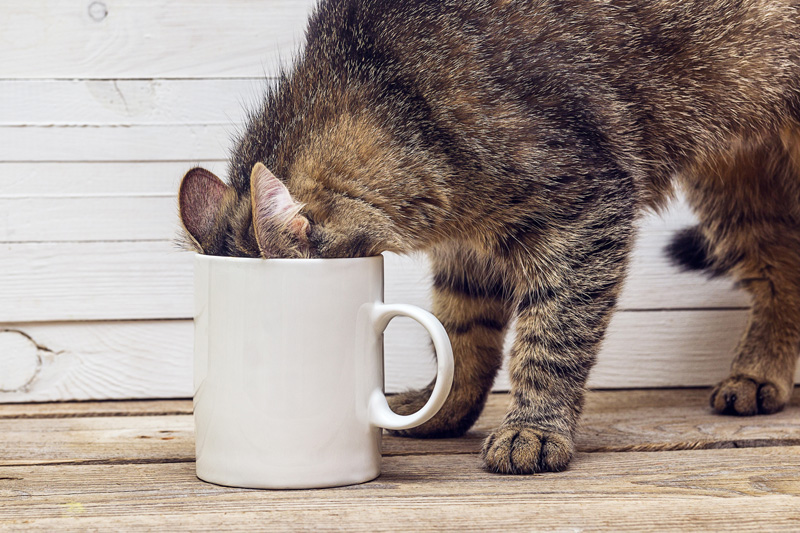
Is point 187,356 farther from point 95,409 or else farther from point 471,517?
point 471,517

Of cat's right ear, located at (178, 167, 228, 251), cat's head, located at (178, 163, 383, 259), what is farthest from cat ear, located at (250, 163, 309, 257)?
cat's right ear, located at (178, 167, 228, 251)

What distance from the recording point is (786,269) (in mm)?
1611

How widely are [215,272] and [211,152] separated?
0.68m

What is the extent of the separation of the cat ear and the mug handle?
0.13 meters

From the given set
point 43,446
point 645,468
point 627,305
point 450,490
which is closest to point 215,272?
point 450,490

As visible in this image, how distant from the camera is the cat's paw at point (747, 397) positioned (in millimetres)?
1443

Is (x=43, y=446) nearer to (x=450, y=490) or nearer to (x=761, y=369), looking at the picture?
(x=450, y=490)

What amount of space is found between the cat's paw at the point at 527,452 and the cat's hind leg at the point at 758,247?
0.53 metres

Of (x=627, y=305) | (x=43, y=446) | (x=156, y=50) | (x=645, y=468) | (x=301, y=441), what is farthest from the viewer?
(x=627, y=305)

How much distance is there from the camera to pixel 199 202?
1.04 meters

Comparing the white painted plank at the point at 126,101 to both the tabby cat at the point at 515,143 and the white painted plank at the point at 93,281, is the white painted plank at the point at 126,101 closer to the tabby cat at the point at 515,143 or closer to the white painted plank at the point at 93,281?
the white painted plank at the point at 93,281

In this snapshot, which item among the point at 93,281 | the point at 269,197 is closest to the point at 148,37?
the point at 93,281

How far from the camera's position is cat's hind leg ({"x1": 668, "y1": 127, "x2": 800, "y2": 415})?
1.53 m

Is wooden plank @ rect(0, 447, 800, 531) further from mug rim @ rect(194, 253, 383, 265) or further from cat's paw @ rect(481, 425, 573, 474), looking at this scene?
mug rim @ rect(194, 253, 383, 265)
